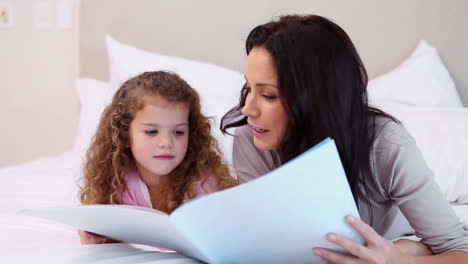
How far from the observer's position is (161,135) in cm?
136

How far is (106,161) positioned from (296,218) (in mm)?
774

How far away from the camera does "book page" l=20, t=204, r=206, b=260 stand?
872 mm

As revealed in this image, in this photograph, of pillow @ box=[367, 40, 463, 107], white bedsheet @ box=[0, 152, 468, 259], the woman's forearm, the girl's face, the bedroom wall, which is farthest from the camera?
the bedroom wall

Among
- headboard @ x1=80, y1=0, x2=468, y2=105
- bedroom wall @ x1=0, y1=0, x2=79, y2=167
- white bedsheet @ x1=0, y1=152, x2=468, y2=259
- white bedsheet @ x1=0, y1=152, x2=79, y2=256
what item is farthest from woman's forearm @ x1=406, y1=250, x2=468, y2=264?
bedroom wall @ x1=0, y1=0, x2=79, y2=167

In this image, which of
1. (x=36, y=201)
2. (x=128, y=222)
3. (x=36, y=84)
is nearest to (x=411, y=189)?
(x=128, y=222)

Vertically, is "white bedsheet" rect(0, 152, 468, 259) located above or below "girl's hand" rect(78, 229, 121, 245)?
below

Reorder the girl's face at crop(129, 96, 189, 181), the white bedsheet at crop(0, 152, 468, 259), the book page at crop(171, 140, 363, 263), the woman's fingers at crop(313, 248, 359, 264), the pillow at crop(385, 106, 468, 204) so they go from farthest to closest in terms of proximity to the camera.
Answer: the pillow at crop(385, 106, 468, 204), the girl's face at crop(129, 96, 189, 181), the white bedsheet at crop(0, 152, 468, 259), the woman's fingers at crop(313, 248, 359, 264), the book page at crop(171, 140, 363, 263)

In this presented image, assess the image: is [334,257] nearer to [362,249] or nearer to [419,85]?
[362,249]

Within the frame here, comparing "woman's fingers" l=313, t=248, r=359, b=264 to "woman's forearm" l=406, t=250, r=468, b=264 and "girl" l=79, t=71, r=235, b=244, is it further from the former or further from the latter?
"girl" l=79, t=71, r=235, b=244

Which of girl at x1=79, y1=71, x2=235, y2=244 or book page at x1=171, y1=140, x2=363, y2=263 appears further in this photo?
girl at x1=79, y1=71, x2=235, y2=244

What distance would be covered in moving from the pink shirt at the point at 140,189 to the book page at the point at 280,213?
530 millimetres

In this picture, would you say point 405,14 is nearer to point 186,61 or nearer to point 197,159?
point 186,61

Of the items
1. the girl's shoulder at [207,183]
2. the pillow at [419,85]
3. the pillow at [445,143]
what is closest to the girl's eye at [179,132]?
the girl's shoulder at [207,183]

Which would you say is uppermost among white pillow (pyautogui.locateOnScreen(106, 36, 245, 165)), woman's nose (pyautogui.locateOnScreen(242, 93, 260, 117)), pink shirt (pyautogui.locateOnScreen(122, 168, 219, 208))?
woman's nose (pyautogui.locateOnScreen(242, 93, 260, 117))
